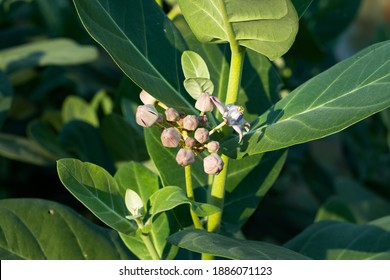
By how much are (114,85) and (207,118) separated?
1.36 metres

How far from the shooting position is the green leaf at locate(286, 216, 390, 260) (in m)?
1.36

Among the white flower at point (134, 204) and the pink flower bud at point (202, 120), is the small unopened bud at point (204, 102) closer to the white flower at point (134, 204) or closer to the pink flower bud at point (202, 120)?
the pink flower bud at point (202, 120)

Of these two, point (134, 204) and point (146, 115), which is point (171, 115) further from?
point (134, 204)

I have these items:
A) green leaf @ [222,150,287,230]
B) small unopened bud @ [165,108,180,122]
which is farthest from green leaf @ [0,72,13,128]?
small unopened bud @ [165,108,180,122]

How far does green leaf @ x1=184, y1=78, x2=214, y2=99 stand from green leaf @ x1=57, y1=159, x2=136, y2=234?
18 cm

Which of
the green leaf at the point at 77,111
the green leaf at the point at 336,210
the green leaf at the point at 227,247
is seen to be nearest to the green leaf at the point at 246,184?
the green leaf at the point at 227,247

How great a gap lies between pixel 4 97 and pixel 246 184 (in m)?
0.69

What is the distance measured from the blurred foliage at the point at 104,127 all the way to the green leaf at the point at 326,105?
0.71 meters

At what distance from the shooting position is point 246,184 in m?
1.36

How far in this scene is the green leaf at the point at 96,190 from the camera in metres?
1.10

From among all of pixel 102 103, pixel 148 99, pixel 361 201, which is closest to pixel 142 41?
pixel 148 99

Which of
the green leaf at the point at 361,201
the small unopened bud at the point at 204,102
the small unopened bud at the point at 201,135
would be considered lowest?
the green leaf at the point at 361,201

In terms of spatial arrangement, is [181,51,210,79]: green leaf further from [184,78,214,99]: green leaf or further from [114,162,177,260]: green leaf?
[114,162,177,260]: green leaf

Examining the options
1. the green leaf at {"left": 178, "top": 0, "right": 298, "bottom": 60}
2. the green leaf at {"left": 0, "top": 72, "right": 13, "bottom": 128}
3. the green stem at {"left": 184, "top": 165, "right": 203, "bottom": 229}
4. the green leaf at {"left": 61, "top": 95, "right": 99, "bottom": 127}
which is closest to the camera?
the green leaf at {"left": 178, "top": 0, "right": 298, "bottom": 60}
